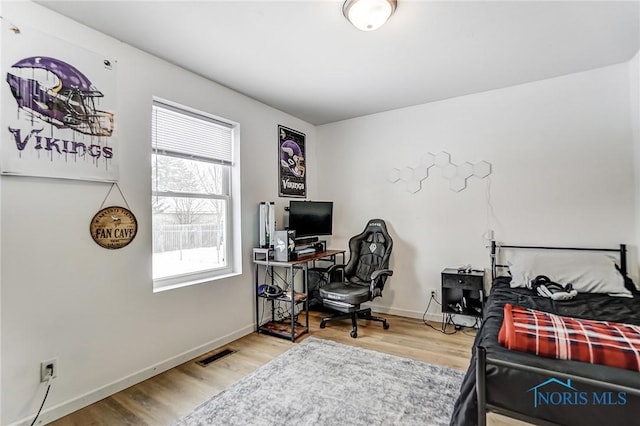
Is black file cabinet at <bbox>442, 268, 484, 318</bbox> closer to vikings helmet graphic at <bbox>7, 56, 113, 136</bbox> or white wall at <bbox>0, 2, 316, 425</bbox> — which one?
white wall at <bbox>0, 2, 316, 425</bbox>

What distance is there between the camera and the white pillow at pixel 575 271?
8.04ft

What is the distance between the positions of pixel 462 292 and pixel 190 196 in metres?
3.17

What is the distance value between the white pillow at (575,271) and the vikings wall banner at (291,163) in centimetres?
269

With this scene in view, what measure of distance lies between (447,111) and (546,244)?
1.83 metres

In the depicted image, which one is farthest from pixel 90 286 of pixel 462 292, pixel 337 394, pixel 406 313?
pixel 462 292

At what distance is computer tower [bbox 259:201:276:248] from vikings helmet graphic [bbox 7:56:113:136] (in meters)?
1.60

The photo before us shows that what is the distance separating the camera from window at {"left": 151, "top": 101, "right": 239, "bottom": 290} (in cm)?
264

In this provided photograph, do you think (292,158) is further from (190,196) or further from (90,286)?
(90,286)

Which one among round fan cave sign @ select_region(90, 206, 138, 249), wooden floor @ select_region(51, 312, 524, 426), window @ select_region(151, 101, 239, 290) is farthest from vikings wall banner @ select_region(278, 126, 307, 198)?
round fan cave sign @ select_region(90, 206, 138, 249)

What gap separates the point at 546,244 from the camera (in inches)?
121

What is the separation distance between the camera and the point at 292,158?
4102mm

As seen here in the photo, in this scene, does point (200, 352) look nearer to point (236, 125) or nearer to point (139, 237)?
point (139, 237)

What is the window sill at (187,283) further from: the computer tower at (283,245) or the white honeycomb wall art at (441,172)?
the white honeycomb wall art at (441,172)

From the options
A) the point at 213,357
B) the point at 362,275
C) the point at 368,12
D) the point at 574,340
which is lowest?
the point at 213,357
